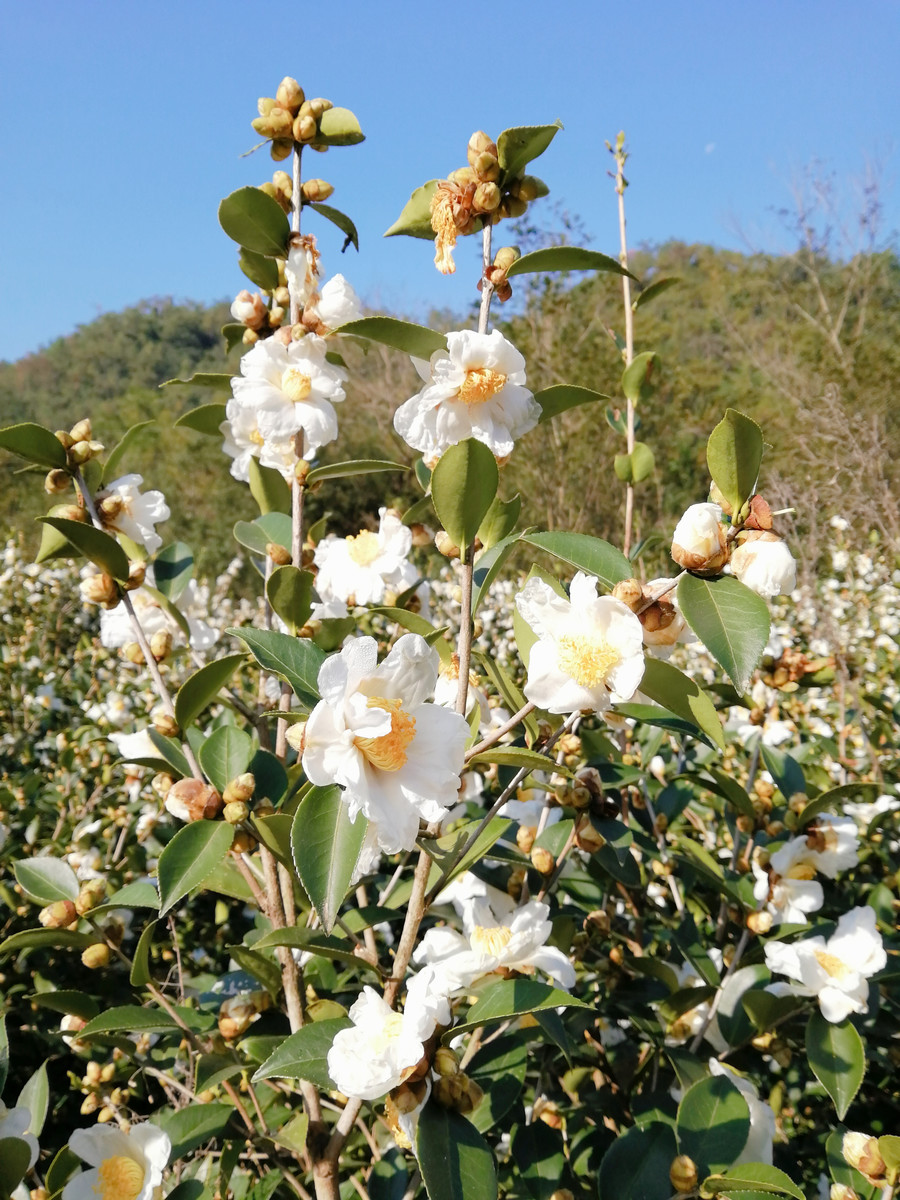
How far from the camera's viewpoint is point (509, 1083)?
0.85 meters

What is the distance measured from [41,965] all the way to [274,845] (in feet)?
5.21

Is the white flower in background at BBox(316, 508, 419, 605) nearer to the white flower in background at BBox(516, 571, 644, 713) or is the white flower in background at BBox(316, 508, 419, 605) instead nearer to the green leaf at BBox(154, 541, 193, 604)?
the green leaf at BBox(154, 541, 193, 604)

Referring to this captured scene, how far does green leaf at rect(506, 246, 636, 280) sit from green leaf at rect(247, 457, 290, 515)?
0.52 meters

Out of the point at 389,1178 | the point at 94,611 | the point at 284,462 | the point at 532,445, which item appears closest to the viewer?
the point at 389,1178

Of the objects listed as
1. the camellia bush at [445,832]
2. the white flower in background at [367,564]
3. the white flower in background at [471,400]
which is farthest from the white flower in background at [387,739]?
the white flower in background at [367,564]

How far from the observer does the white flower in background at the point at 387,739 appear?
0.57 m

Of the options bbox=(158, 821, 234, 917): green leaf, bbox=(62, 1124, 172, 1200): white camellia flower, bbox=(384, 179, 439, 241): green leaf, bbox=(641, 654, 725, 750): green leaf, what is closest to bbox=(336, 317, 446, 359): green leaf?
bbox=(384, 179, 439, 241): green leaf

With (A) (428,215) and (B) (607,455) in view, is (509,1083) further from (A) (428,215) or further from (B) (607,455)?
(B) (607,455)

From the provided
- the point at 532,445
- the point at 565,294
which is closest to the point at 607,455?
the point at 532,445

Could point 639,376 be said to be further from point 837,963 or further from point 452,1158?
point 452,1158

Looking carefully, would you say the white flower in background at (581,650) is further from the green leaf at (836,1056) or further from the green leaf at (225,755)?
the green leaf at (836,1056)

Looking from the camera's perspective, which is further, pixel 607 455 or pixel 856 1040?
pixel 607 455

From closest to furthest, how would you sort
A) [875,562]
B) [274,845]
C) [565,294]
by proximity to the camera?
[274,845] → [875,562] → [565,294]

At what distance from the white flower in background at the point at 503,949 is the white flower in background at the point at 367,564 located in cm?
46
